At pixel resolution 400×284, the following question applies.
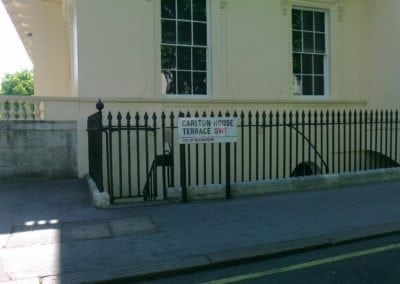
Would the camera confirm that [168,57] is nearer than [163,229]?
No

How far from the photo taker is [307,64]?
12.5m

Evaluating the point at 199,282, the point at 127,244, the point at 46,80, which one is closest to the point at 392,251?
the point at 199,282

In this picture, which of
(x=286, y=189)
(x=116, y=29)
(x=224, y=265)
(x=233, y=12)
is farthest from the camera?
(x=233, y=12)

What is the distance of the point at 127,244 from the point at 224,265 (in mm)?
1278

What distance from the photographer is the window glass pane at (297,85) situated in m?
12.3

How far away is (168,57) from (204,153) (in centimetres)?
340

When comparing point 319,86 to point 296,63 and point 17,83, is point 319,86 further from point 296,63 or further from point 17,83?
point 17,83

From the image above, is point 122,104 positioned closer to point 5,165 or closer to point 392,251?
point 5,165

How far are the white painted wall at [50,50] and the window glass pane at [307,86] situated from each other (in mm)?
7478

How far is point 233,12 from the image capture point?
11398 mm

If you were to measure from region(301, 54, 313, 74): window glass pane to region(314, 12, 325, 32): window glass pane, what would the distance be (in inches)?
31.8

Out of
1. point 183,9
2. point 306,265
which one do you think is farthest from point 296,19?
point 306,265

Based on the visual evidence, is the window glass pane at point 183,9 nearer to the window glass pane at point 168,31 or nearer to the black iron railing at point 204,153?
the window glass pane at point 168,31

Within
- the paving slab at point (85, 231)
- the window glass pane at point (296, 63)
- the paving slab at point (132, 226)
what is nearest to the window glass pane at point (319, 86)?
the window glass pane at point (296, 63)
